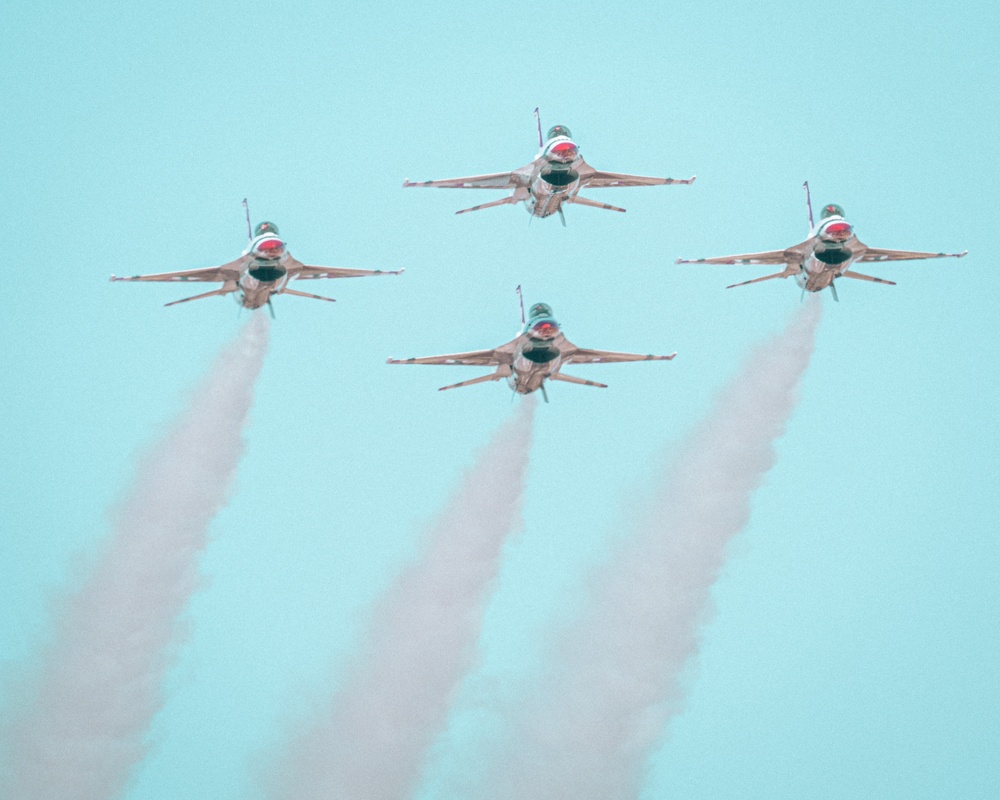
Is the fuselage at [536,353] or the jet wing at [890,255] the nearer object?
the fuselage at [536,353]

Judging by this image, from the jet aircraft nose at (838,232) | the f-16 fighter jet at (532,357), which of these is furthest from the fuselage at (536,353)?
the jet aircraft nose at (838,232)

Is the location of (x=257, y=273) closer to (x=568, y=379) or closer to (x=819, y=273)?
(x=568, y=379)

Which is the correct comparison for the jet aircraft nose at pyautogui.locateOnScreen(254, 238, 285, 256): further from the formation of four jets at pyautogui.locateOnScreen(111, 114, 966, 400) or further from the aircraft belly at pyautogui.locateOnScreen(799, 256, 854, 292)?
the aircraft belly at pyautogui.locateOnScreen(799, 256, 854, 292)

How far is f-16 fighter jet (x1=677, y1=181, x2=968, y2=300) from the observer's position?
315 ft

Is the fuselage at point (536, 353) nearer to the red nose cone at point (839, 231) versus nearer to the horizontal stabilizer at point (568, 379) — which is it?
the horizontal stabilizer at point (568, 379)

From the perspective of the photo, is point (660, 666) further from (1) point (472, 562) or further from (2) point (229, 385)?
(2) point (229, 385)

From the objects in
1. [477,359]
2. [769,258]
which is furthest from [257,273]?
[769,258]

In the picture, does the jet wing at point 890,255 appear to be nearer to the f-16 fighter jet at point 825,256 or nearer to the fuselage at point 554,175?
the f-16 fighter jet at point 825,256

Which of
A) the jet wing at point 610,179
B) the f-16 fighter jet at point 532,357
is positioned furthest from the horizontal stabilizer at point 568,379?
the jet wing at point 610,179

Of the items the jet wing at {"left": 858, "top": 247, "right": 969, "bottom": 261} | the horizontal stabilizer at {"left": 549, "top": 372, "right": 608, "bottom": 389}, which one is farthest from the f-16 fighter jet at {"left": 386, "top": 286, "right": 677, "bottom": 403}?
the jet wing at {"left": 858, "top": 247, "right": 969, "bottom": 261}

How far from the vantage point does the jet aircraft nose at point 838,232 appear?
3767 inches

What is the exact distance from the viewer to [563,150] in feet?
320

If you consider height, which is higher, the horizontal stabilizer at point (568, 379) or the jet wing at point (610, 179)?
the jet wing at point (610, 179)

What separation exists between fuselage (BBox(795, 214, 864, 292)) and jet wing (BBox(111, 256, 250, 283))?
24724 millimetres
